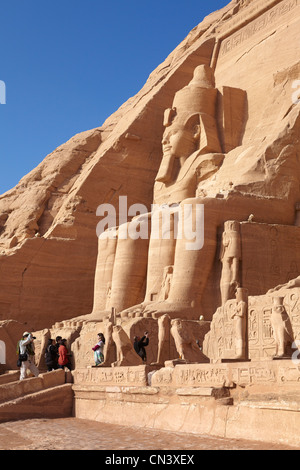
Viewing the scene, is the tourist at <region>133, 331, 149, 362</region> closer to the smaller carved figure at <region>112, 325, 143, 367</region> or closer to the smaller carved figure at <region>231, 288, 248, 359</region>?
the smaller carved figure at <region>112, 325, 143, 367</region>

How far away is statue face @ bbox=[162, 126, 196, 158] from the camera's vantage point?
49.1ft

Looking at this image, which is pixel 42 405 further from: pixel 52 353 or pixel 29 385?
pixel 52 353

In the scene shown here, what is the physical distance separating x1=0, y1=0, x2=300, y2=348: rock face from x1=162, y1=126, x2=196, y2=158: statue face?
0.03 m

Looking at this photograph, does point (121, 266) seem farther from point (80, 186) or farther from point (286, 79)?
point (286, 79)

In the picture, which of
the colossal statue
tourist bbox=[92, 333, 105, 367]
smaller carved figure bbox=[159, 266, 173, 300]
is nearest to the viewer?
tourist bbox=[92, 333, 105, 367]

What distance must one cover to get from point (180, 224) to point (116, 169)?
16.2ft

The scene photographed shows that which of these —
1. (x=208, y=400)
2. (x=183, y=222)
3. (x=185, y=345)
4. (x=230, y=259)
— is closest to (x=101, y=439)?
(x=208, y=400)

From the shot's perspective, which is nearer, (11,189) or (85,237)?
(85,237)

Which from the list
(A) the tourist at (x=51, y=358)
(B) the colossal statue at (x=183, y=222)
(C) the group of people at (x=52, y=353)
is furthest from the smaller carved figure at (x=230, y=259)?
(A) the tourist at (x=51, y=358)

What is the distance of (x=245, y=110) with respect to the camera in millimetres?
15508

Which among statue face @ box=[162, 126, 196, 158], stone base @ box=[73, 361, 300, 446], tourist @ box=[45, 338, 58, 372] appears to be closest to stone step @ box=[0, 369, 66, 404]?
stone base @ box=[73, 361, 300, 446]

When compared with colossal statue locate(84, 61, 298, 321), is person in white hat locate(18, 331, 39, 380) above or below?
below
